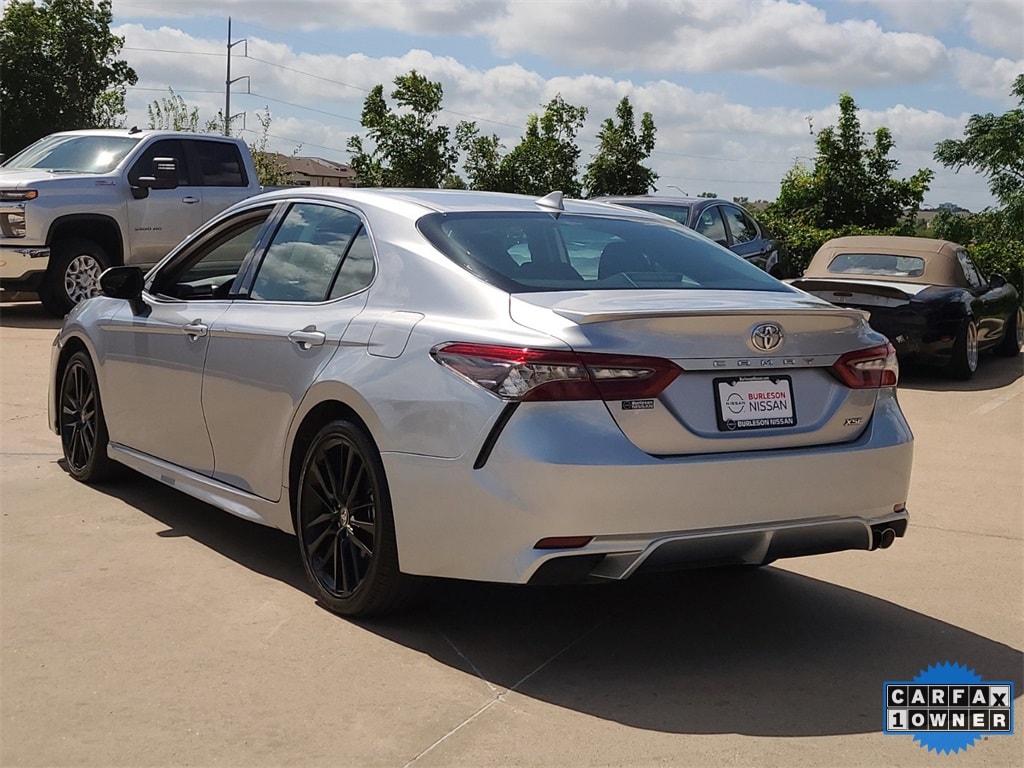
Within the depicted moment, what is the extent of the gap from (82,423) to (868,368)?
4.17 meters

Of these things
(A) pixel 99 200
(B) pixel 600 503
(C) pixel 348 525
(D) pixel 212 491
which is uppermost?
(A) pixel 99 200

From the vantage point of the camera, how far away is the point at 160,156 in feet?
50.0

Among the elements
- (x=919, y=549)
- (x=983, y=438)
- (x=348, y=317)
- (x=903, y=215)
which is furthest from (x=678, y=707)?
(x=903, y=215)

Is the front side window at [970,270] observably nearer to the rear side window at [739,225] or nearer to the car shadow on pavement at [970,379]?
the car shadow on pavement at [970,379]

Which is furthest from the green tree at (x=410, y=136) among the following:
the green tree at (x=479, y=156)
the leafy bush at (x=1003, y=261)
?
the leafy bush at (x=1003, y=261)

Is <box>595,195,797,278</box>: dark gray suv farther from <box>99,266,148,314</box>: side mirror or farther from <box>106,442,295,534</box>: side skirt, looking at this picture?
<box>106,442,295,534</box>: side skirt

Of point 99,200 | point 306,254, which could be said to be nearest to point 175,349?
point 306,254

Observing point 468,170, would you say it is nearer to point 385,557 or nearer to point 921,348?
point 921,348

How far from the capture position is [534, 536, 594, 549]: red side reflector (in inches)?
161

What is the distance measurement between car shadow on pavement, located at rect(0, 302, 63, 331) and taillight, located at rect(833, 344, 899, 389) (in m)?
11.1

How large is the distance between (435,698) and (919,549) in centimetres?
306

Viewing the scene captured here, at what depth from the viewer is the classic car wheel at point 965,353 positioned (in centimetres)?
1260

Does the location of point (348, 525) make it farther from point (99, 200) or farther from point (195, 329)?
point (99, 200)

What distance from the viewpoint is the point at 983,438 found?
971 centimetres
